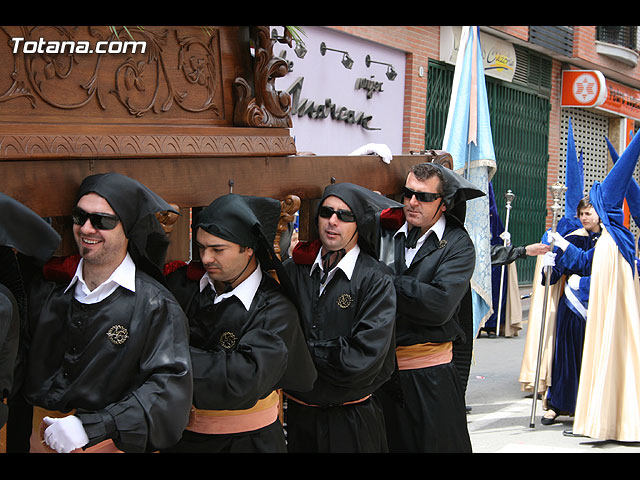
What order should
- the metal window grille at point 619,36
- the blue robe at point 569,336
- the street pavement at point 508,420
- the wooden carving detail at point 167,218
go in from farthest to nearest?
the metal window grille at point 619,36 < the blue robe at point 569,336 < the street pavement at point 508,420 < the wooden carving detail at point 167,218

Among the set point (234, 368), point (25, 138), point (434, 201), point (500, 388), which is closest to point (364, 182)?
point (434, 201)

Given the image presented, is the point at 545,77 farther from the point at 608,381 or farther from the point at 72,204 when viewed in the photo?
the point at 72,204

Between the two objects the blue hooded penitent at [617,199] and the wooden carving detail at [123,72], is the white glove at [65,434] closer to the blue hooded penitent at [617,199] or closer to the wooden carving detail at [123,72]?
the wooden carving detail at [123,72]

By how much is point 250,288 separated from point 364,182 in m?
1.45

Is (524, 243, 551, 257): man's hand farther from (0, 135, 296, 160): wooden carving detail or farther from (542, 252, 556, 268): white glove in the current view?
(0, 135, 296, 160): wooden carving detail

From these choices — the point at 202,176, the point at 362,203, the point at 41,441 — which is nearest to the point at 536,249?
the point at 362,203

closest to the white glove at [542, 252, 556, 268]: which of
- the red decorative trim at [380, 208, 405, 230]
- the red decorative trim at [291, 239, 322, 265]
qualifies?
the red decorative trim at [380, 208, 405, 230]

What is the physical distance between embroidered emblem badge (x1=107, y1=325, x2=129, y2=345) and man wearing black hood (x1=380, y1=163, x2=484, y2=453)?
1908mm

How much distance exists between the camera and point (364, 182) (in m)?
4.46

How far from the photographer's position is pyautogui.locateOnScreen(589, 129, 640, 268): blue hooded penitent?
265 inches

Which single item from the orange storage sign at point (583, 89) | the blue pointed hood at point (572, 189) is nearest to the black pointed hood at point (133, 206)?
the blue pointed hood at point (572, 189)

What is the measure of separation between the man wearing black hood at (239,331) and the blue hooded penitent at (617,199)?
427 cm

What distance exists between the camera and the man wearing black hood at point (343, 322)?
3.69 metres

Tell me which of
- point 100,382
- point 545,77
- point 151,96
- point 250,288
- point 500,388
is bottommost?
point 500,388
